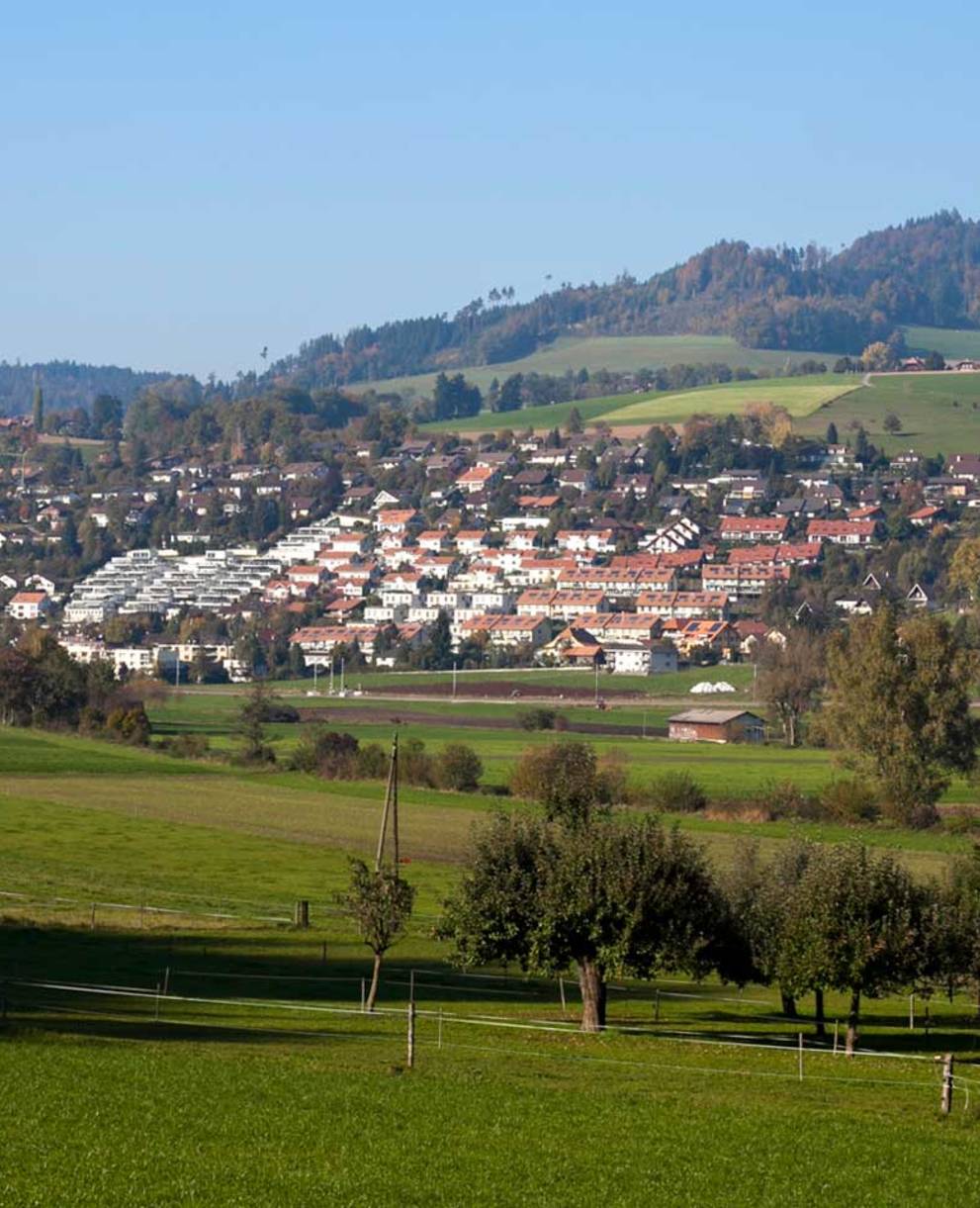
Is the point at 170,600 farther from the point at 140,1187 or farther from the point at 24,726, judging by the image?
the point at 140,1187

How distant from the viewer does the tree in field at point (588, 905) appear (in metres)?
34.9

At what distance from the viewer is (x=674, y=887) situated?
35500 millimetres

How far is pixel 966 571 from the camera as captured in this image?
530ft

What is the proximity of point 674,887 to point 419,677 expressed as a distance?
347 feet

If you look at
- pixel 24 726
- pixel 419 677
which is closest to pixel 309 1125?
pixel 24 726

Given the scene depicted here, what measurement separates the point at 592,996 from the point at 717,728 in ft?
221

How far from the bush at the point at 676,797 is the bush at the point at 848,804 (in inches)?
148

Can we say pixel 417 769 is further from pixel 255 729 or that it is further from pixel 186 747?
pixel 186 747

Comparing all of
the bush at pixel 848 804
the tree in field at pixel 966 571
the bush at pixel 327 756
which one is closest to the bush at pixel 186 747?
the bush at pixel 327 756

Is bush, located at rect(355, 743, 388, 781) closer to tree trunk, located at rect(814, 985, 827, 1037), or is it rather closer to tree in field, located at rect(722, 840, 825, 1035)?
tree in field, located at rect(722, 840, 825, 1035)

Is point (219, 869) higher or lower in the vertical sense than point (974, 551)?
lower

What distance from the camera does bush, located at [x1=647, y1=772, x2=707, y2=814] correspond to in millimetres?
70562

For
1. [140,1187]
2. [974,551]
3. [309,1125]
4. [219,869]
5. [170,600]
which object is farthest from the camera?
[170,600]

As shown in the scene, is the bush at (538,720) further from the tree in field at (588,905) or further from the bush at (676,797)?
the tree in field at (588,905)
